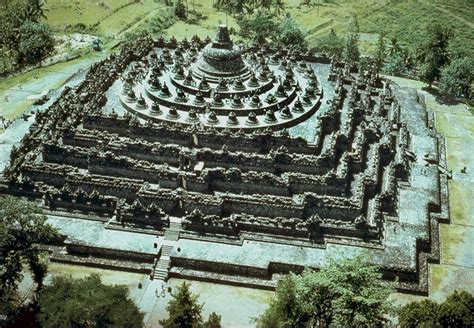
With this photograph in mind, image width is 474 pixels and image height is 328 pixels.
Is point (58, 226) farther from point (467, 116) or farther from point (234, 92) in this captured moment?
point (467, 116)

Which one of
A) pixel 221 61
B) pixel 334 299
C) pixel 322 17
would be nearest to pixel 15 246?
pixel 334 299

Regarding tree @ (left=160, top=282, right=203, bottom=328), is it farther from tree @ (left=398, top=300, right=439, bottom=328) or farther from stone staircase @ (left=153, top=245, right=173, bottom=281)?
tree @ (left=398, top=300, right=439, bottom=328)

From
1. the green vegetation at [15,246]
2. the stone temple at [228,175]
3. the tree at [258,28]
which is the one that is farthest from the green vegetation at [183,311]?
the tree at [258,28]

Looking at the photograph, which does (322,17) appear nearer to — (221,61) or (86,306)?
(221,61)

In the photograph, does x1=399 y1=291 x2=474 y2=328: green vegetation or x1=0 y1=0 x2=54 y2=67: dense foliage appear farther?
x1=0 y1=0 x2=54 y2=67: dense foliage

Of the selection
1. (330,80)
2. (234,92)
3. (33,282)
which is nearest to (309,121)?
(234,92)

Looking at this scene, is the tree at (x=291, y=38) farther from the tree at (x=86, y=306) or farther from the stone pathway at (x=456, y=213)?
the tree at (x=86, y=306)

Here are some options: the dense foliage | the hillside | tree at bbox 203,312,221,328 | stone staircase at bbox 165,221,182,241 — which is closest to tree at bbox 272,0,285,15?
the hillside
